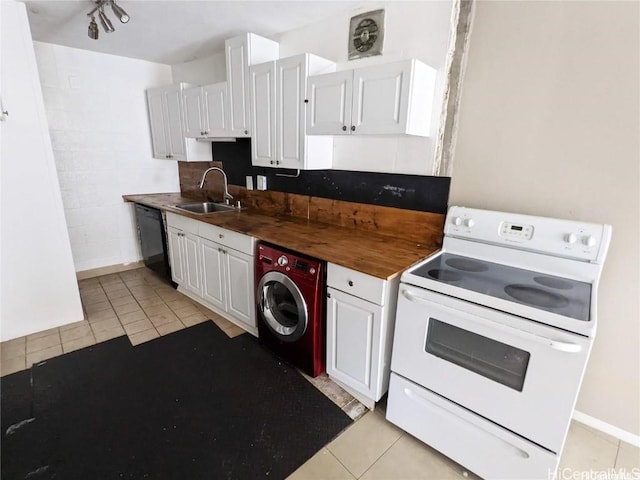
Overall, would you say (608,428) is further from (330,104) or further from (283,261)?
(330,104)

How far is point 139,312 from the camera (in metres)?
2.82

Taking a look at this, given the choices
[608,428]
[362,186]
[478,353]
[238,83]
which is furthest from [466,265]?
[238,83]

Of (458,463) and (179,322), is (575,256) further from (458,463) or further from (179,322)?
(179,322)

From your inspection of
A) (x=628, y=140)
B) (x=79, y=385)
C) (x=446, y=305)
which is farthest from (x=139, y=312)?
(x=628, y=140)

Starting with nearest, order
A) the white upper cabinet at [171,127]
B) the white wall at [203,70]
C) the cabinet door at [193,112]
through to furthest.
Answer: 1. the cabinet door at [193,112]
2. the white wall at [203,70]
3. the white upper cabinet at [171,127]

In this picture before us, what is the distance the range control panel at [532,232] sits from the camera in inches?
56.3

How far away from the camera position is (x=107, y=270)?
3.68 meters

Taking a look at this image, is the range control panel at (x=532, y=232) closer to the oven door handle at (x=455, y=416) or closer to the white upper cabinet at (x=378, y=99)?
the white upper cabinet at (x=378, y=99)

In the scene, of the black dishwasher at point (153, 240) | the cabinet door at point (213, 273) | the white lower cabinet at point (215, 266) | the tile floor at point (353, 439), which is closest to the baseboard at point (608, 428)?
the tile floor at point (353, 439)

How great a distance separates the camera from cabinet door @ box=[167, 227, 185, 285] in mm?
2977

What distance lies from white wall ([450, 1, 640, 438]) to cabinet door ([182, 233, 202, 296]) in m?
2.24

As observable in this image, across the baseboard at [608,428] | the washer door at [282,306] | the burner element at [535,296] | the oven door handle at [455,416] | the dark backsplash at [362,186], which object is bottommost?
the baseboard at [608,428]

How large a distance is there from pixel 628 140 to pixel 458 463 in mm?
1667

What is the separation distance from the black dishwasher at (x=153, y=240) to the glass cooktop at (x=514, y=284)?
2640mm
